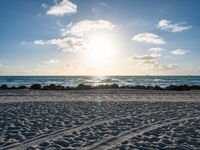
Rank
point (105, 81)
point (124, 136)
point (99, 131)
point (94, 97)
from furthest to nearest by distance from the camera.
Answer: point (105, 81) → point (94, 97) → point (99, 131) → point (124, 136)

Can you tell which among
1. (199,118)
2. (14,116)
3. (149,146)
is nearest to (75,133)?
(149,146)

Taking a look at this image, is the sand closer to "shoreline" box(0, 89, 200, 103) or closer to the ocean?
"shoreline" box(0, 89, 200, 103)

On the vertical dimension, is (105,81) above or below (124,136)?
above

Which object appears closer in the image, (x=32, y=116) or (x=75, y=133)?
(x=75, y=133)

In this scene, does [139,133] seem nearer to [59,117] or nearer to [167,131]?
[167,131]

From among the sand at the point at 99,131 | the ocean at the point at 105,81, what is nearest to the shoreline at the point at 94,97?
the sand at the point at 99,131

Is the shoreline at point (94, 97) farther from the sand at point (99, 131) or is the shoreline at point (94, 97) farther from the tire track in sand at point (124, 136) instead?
the tire track in sand at point (124, 136)

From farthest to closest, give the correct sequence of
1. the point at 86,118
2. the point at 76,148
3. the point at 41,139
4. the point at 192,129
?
1. the point at 86,118
2. the point at 192,129
3. the point at 41,139
4. the point at 76,148

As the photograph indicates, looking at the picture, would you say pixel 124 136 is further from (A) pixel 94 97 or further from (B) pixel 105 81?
(B) pixel 105 81

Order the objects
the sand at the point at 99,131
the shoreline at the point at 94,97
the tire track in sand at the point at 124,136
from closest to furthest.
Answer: the tire track in sand at the point at 124,136 → the sand at the point at 99,131 → the shoreline at the point at 94,97

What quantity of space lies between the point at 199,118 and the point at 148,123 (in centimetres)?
268

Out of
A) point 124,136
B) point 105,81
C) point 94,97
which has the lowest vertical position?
point 124,136

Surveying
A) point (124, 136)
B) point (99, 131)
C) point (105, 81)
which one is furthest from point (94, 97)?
point (105, 81)

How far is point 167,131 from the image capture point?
32.7 ft
